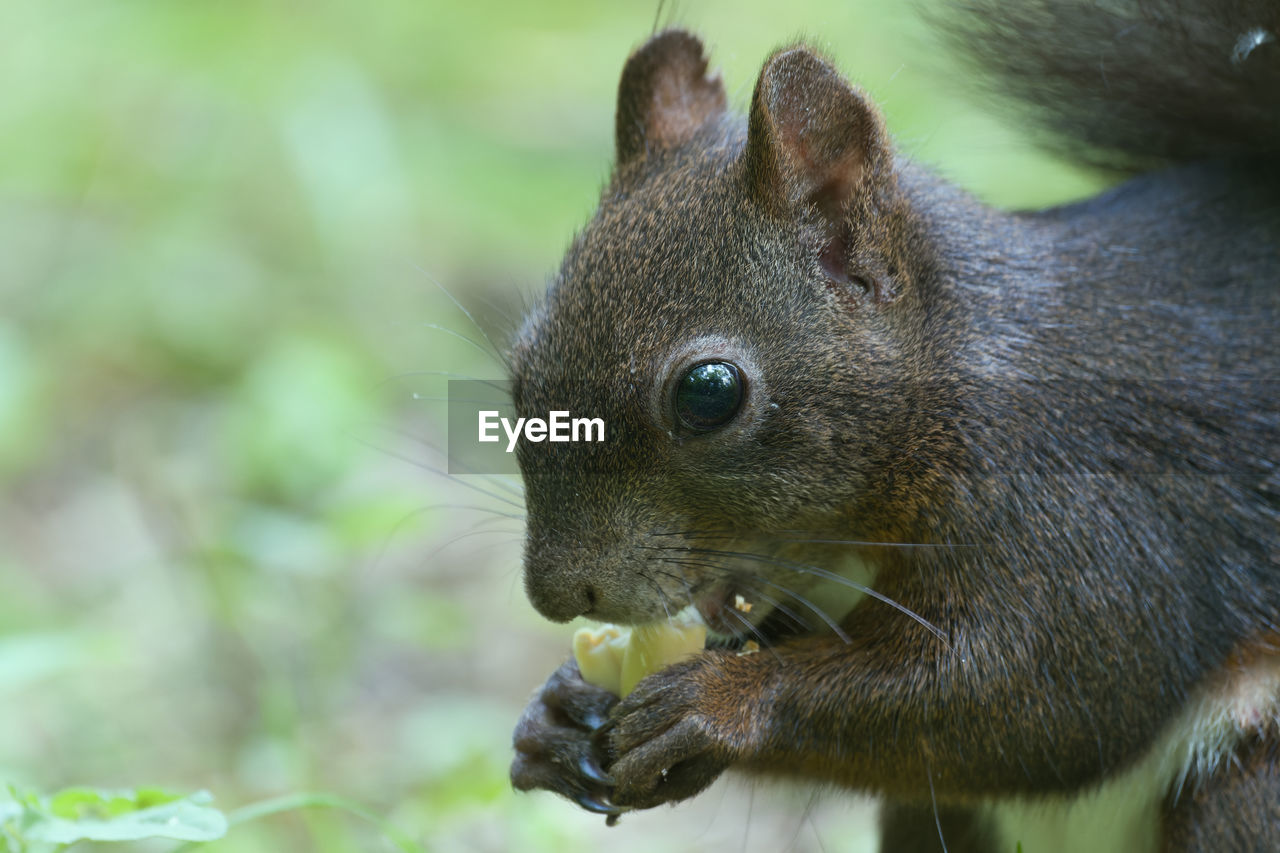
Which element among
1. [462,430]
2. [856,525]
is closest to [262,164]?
[462,430]

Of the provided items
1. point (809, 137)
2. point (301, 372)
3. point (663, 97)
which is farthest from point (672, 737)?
point (301, 372)

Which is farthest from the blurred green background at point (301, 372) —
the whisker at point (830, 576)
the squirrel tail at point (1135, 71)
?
the whisker at point (830, 576)

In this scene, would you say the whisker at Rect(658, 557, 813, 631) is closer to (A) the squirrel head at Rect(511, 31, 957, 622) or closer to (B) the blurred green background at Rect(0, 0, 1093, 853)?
(A) the squirrel head at Rect(511, 31, 957, 622)

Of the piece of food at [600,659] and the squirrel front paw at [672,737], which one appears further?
the piece of food at [600,659]

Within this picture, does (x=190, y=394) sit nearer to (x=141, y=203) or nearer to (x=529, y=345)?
(x=141, y=203)

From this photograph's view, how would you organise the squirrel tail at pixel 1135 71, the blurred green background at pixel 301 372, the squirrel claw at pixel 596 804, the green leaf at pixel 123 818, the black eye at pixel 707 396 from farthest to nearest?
1. the blurred green background at pixel 301 372
2. the squirrel tail at pixel 1135 71
3. the squirrel claw at pixel 596 804
4. the black eye at pixel 707 396
5. the green leaf at pixel 123 818

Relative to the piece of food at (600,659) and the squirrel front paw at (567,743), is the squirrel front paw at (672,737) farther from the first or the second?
the piece of food at (600,659)

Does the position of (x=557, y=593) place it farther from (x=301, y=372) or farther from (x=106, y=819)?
(x=301, y=372)
